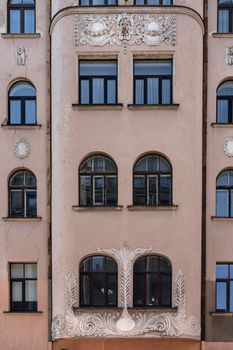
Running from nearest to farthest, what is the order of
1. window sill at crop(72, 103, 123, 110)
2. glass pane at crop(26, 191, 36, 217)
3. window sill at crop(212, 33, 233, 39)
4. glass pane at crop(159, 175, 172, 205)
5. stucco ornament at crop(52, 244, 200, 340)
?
stucco ornament at crop(52, 244, 200, 340)
window sill at crop(72, 103, 123, 110)
glass pane at crop(159, 175, 172, 205)
window sill at crop(212, 33, 233, 39)
glass pane at crop(26, 191, 36, 217)

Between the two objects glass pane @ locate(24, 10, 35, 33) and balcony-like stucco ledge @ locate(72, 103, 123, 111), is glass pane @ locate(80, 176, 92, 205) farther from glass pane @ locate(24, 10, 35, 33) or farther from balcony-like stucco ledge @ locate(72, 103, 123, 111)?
glass pane @ locate(24, 10, 35, 33)

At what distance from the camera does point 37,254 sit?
15.0 metres

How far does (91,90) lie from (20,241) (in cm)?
510

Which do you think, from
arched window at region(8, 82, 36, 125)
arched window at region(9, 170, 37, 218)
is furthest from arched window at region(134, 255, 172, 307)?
arched window at region(8, 82, 36, 125)

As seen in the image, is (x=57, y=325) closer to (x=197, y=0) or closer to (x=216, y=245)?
(x=216, y=245)

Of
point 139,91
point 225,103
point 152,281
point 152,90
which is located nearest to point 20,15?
point 139,91

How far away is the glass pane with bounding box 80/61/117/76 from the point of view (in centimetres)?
1462

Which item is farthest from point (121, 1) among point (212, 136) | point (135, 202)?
point (135, 202)

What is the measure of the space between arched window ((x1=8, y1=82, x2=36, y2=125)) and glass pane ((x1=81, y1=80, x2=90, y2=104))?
5.88ft

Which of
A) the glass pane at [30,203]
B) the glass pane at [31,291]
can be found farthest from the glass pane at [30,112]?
the glass pane at [31,291]

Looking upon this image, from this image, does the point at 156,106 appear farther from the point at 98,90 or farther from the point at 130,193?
the point at 130,193

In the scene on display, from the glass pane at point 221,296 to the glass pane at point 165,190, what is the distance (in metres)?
3.08

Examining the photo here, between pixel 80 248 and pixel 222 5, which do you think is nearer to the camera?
pixel 80 248

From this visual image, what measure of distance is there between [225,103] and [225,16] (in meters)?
2.73
